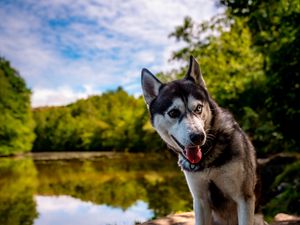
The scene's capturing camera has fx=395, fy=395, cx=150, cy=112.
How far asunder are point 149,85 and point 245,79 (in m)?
19.3

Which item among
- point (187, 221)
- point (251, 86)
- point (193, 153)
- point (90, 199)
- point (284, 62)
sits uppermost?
point (251, 86)

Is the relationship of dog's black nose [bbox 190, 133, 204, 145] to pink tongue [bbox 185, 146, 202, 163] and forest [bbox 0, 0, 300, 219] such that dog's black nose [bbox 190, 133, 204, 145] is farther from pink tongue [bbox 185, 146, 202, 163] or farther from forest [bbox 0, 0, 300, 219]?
forest [bbox 0, 0, 300, 219]

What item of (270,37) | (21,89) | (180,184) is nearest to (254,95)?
(180,184)

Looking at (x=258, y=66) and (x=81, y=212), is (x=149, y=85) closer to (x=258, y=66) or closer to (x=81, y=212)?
(x=81, y=212)

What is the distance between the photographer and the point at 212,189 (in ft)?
14.6

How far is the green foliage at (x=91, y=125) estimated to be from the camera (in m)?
83.2

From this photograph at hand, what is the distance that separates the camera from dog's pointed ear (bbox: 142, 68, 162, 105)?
4.72 meters

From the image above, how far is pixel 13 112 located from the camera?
209 feet

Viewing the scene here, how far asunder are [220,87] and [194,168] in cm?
2187

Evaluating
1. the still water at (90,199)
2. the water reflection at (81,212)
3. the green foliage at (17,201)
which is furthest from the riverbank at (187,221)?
the green foliage at (17,201)

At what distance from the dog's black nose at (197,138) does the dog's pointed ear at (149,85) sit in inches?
37.7

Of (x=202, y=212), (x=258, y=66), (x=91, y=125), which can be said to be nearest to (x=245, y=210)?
(x=202, y=212)

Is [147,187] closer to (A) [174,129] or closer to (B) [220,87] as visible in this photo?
(B) [220,87]

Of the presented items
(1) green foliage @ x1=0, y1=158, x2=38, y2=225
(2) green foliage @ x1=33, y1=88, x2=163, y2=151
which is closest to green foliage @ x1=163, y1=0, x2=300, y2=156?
(1) green foliage @ x1=0, y1=158, x2=38, y2=225
